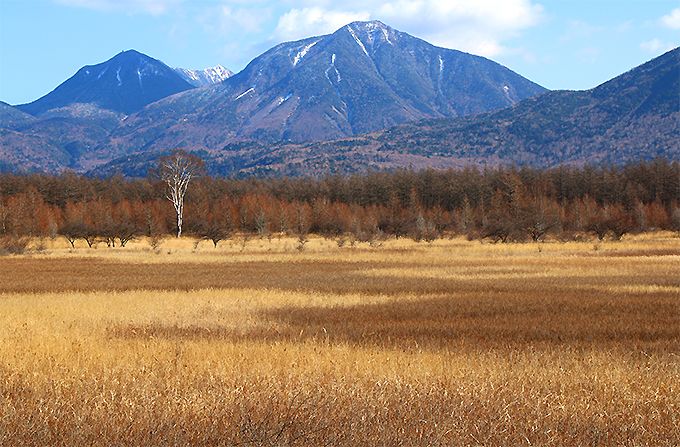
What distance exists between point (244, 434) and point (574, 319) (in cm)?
1551

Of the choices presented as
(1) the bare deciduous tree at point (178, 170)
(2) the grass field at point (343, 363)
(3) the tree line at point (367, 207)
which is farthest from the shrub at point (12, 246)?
(2) the grass field at point (343, 363)

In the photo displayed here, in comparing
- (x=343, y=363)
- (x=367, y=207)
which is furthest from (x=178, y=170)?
(x=343, y=363)

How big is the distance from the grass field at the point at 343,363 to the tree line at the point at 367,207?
49.3 metres

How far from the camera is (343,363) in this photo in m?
14.5

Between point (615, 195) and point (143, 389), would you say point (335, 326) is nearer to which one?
point (143, 389)

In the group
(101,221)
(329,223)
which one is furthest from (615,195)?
(101,221)

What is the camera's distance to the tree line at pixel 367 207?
8631cm

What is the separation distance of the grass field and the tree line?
49321 millimetres

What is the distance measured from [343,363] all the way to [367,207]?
11821 cm

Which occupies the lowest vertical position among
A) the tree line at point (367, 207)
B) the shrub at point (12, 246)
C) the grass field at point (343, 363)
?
the grass field at point (343, 363)

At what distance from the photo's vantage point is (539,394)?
11.8 m

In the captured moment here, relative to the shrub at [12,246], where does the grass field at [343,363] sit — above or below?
below

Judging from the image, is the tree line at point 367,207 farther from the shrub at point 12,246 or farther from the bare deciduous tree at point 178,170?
the shrub at point 12,246

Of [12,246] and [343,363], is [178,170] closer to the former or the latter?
[12,246]
